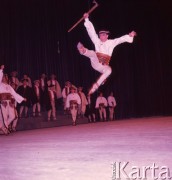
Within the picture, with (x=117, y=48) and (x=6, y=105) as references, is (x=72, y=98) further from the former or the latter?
(x=117, y=48)

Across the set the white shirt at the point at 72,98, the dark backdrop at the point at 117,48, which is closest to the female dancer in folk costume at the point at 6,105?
the white shirt at the point at 72,98

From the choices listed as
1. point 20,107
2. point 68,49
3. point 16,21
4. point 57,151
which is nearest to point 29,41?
point 16,21

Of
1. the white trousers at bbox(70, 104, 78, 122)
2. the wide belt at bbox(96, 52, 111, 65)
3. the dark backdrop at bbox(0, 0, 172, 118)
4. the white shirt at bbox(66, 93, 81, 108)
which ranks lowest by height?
the white trousers at bbox(70, 104, 78, 122)

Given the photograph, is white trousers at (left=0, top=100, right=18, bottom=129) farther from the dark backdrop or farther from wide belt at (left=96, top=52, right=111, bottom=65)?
the dark backdrop

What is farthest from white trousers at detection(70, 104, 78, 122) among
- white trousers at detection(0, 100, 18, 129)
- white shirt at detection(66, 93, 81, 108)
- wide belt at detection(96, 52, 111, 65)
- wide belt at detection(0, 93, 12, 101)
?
wide belt at detection(96, 52, 111, 65)

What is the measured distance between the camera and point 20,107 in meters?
9.84

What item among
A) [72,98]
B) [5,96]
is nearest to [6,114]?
[5,96]

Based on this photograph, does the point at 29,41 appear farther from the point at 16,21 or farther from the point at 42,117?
the point at 42,117

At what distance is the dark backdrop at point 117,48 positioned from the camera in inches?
467

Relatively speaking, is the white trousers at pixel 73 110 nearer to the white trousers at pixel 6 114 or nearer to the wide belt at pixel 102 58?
the white trousers at pixel 6 114

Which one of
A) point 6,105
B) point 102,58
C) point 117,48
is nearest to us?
point 102,58

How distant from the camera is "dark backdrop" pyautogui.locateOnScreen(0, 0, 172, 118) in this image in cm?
1186

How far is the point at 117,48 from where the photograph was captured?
1457 cm

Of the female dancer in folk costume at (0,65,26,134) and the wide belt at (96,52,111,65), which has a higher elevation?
the wide belt at (96,52,111,65)
